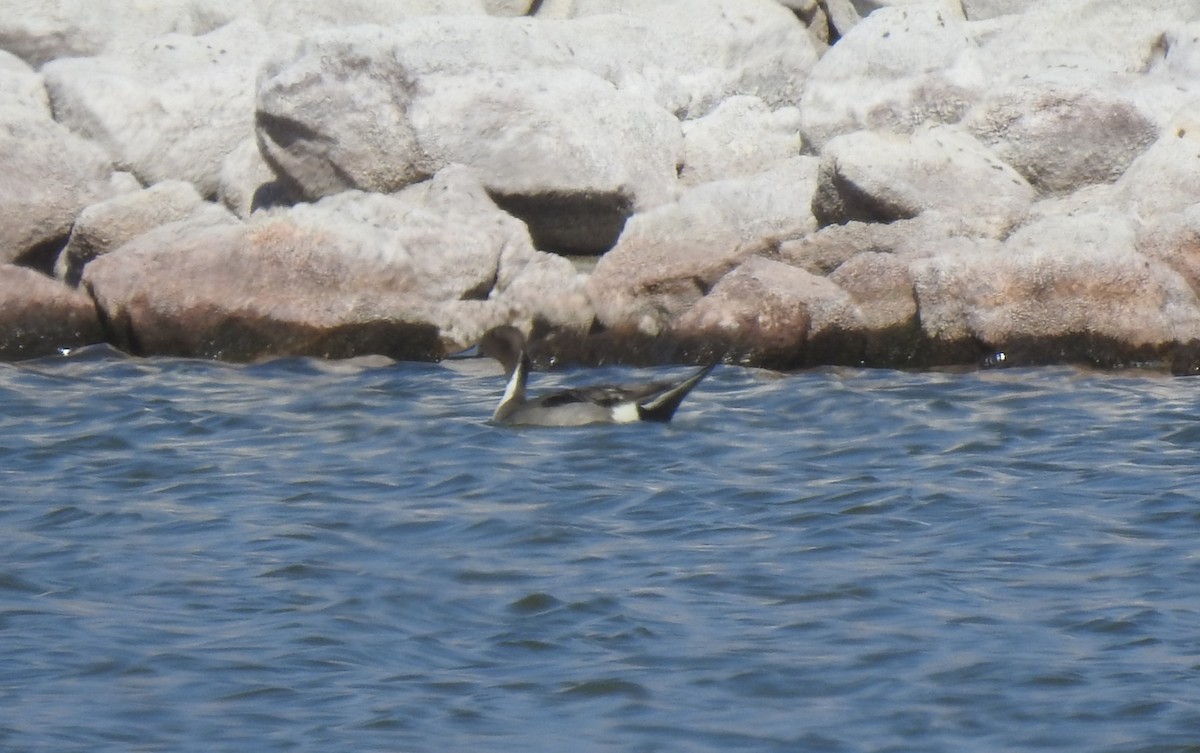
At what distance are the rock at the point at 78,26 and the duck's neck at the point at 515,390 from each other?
6.79 meters

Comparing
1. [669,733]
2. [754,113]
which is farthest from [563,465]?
[754,113]

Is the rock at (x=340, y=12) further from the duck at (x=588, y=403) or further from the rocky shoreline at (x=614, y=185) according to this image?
the duck at (x=588, y=403)

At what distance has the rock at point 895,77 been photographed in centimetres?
1432

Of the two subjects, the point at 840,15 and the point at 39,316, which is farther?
the point at 840,15

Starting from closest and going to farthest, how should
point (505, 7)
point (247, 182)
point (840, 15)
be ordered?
point (247, 182) → point (840, 15) → point (505, 7)

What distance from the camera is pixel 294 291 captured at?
12141mm

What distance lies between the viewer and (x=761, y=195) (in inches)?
516

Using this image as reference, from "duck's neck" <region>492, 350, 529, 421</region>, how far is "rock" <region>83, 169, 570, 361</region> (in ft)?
5.22

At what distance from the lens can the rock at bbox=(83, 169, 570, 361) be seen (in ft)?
39.7

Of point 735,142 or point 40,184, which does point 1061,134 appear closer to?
point 735,142

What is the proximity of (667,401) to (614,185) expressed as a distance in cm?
385

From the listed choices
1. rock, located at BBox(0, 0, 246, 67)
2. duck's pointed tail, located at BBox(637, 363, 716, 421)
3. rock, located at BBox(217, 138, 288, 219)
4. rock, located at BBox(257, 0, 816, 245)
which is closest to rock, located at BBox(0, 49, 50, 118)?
rock, located at BBox(0, 0, 246, 67)

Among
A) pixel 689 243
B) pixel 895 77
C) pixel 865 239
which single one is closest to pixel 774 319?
pixel 865 239

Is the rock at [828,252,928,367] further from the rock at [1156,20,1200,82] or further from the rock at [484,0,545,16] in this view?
the rock at [484,0,545,16]
